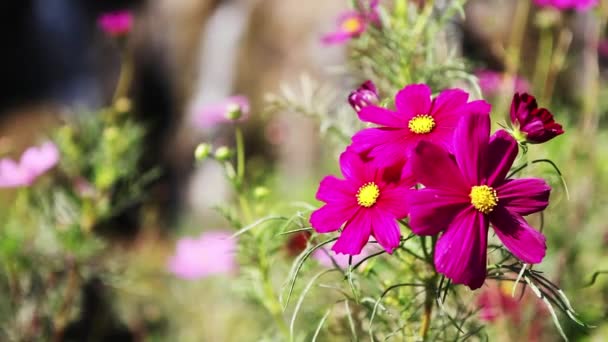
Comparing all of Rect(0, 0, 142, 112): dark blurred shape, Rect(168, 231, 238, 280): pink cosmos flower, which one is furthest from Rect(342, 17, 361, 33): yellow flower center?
Rect(0, 0, 142, 112): dark blurred shape

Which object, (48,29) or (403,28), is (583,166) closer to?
(403,28)

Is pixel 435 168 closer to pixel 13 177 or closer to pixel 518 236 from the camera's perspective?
pixel 518 236

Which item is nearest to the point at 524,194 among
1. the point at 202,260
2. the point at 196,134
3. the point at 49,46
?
the point at 202,260

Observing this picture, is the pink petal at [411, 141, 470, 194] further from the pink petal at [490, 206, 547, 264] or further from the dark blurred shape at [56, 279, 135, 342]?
the dark blurred shape at [56, 279, 135, 342]

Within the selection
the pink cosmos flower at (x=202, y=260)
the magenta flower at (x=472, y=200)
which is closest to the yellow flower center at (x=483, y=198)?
the magenta flower at (x=472, y=200)

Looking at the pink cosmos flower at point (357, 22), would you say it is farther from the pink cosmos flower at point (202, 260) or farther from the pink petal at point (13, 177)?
the pink cosmos flower at point (202, 260)
